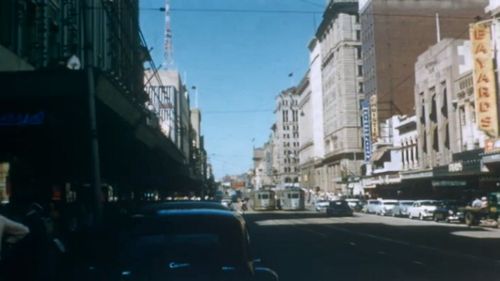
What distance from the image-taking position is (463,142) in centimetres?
5347

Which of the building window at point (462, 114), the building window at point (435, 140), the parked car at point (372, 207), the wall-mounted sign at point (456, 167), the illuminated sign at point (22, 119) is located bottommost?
the parked car at point (372, 207)

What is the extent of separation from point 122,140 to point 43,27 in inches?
190

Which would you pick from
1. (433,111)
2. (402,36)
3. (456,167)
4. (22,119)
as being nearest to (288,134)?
(402,36)

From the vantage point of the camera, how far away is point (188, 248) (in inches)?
254

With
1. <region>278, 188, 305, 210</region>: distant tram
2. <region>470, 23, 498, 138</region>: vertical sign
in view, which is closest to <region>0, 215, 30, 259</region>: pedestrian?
<region>470, 23, 498, 138</region>: vertical sign

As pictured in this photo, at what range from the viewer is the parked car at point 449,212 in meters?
43.3

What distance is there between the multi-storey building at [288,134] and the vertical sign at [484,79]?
13548 cm

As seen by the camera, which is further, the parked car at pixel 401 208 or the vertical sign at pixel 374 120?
the vertical sign at pixel 374 120

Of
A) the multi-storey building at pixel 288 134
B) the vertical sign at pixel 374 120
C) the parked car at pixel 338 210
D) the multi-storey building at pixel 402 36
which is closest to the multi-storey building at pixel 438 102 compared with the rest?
the parked car at pixel 338 210

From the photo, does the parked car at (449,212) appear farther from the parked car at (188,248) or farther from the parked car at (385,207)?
the parked car at (188,248)

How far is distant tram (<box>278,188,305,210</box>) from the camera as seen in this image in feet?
239

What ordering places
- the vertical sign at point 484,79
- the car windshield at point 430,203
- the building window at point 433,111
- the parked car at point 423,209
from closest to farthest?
1. the vertical sign at point 484,79
2. the parked car at point 423,209
3. the car windshield at point 430,203
4. the building window at point 433,111

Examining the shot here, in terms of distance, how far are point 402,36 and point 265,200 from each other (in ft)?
113

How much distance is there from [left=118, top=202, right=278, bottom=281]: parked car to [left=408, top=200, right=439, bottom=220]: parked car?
137 feet
